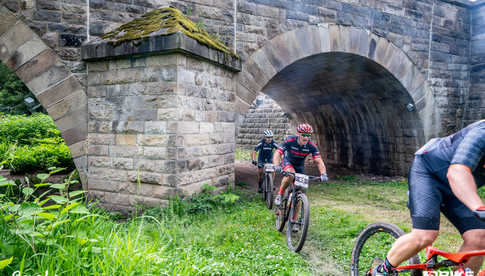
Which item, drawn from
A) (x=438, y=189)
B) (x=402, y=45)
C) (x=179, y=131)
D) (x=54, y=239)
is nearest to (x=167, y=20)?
(x=179, y=131)

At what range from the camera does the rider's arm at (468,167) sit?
1.91 m

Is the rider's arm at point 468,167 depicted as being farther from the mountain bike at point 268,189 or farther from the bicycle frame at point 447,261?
the mountain bike at point 268,189

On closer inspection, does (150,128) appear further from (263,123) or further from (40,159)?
(263,123)

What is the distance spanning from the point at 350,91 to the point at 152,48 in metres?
7.61

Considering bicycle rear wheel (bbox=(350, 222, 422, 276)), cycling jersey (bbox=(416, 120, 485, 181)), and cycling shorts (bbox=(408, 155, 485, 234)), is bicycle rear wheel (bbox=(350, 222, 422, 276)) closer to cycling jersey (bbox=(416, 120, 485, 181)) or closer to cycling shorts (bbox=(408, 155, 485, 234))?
cycling shorts (bbox=(408, 155, 485, 234))

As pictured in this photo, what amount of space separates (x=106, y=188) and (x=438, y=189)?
4889 mm

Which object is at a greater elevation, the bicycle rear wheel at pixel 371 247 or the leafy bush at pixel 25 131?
the leafy bush at pixel 25 131

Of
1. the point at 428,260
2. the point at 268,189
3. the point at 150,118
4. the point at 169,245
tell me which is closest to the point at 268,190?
the point at 268,189

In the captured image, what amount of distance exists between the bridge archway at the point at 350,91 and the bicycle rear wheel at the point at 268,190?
158cm

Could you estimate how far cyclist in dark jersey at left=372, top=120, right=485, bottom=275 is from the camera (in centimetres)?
215

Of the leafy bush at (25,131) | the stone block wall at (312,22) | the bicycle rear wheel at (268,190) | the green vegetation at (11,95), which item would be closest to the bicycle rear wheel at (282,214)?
the bicycle rear wheel at (268,190)

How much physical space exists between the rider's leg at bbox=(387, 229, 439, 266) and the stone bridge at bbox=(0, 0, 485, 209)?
3.09m

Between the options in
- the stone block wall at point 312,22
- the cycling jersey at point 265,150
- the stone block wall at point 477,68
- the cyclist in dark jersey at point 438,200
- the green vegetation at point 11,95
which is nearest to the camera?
the cyclist in dark jersey at point 438,200

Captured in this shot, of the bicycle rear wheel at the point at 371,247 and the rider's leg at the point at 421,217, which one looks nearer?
the rider's leg at the point at 421,217
